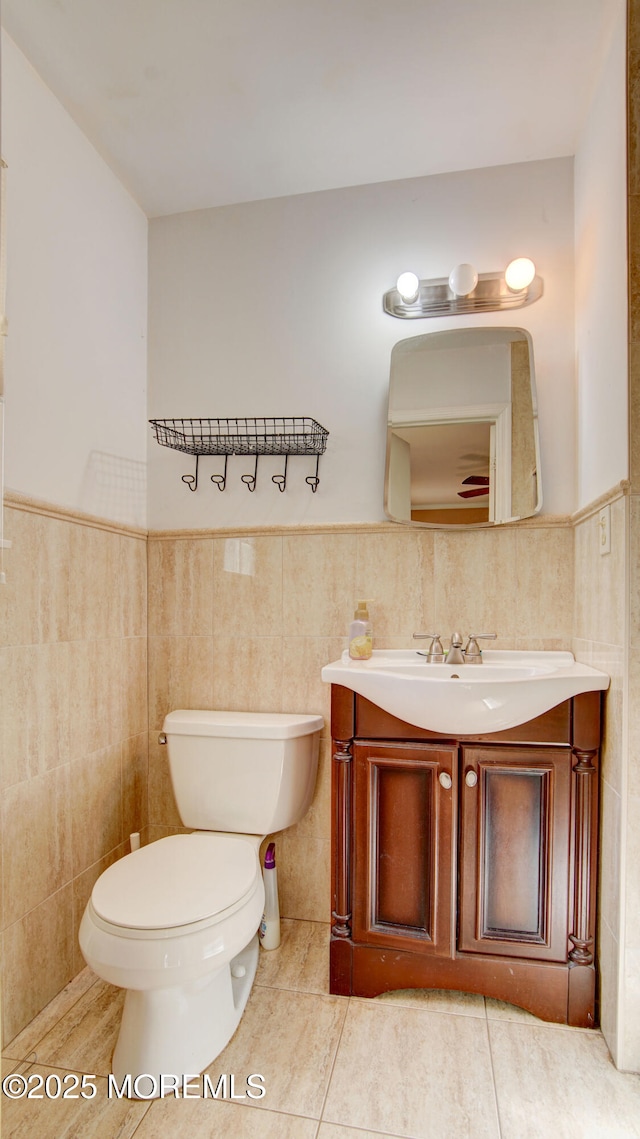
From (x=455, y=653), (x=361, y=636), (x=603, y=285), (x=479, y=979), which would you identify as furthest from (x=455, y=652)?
(x=603, y=285)

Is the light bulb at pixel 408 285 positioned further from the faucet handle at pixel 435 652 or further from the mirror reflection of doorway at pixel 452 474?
the faucet handle at pixel 435 652

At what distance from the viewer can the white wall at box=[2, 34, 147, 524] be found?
149 cm

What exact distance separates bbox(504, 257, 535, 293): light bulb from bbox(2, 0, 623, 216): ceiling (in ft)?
1.18

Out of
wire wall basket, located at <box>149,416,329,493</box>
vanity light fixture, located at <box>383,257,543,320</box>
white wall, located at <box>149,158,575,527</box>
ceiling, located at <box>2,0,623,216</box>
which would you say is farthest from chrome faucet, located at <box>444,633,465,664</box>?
ceiling, located at <box>2,0,623,216</box>

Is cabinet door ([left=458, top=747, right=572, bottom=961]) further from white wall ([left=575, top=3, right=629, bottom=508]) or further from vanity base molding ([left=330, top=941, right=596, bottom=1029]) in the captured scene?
white wall ([left=575, top=3, right=629, bottom=508])

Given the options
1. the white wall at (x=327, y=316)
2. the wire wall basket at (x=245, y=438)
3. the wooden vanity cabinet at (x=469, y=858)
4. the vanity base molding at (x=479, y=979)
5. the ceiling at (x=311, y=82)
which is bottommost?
the vanity base molding at (x=479, y=979)

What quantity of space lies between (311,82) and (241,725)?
5.67 ft

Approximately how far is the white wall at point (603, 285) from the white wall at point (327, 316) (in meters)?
0.08

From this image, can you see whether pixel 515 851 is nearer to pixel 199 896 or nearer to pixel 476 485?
pixel 199 896

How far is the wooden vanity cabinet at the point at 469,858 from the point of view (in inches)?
57.8

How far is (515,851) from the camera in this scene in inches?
58.9

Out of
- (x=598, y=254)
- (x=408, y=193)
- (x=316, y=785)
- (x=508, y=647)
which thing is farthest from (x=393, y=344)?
(x=316, y=785)

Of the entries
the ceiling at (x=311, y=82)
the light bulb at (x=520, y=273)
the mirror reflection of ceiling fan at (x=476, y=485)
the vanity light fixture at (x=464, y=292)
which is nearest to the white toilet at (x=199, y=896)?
the mirror reflection of ceiling fan at (x=476, y=485)

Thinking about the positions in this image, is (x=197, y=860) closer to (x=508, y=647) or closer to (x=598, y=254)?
(x=508, y=647)
